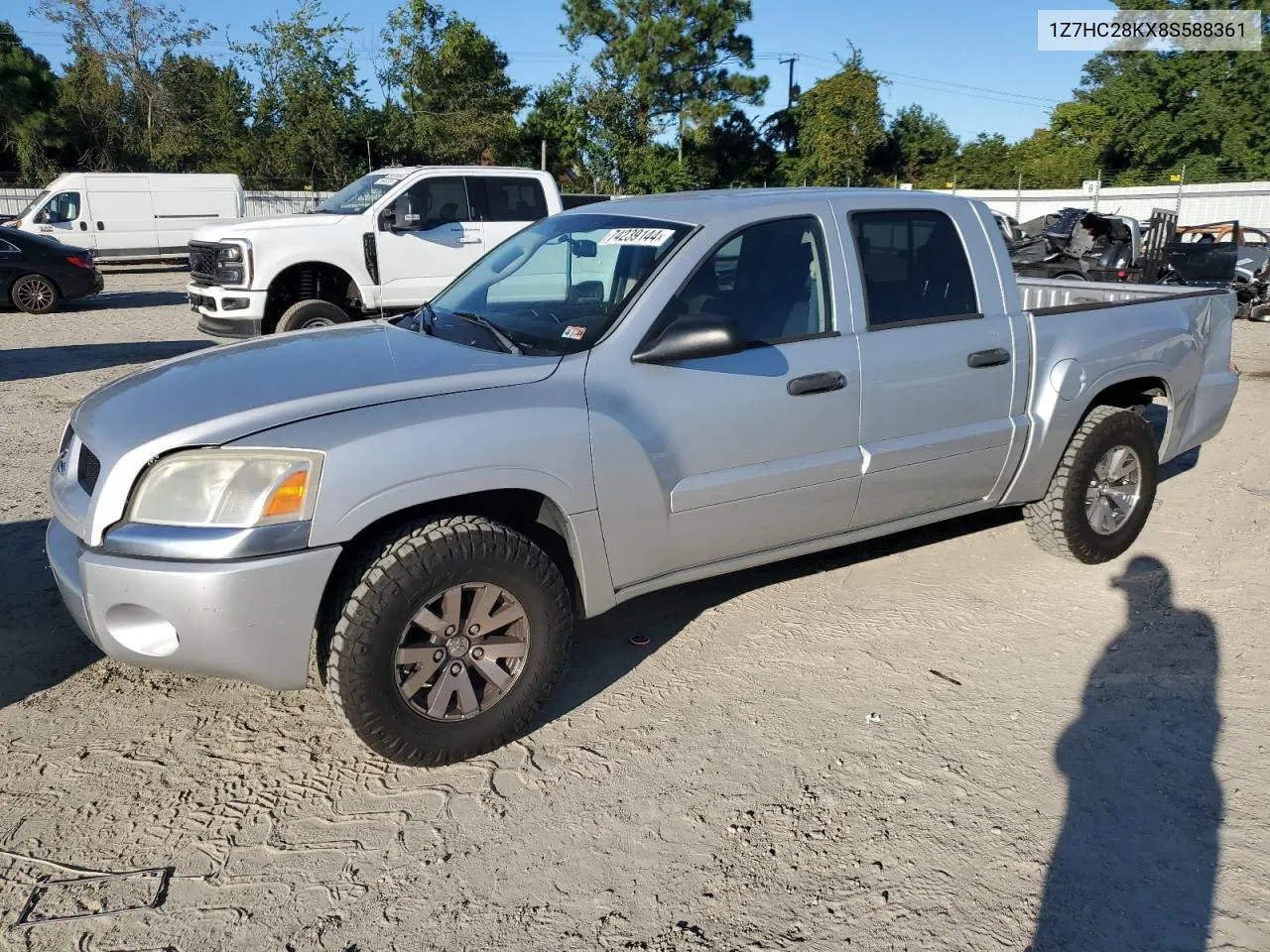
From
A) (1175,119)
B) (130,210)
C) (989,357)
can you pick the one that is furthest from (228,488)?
(1175,119)

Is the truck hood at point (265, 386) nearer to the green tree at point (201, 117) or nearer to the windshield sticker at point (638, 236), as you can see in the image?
the windshield sticker at point (638, 236)

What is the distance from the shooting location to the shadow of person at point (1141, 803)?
2648 mm

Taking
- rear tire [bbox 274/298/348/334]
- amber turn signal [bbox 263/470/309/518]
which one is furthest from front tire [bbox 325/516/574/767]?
rear tire [bbox 274/298/348/334]

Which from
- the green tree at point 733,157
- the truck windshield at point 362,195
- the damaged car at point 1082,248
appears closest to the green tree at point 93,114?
the green tree at point 733,157

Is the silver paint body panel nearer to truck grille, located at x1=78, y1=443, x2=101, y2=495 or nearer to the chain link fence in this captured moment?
truck grille, located at x1=78, y1=443, x2=101, y2=495

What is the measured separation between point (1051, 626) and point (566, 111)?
139 feet

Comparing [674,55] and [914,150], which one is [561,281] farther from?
[914,150]

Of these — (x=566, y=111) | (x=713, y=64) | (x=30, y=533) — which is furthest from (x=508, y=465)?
(x=713, y=64)

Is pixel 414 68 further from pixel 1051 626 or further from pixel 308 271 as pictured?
pixel 1051 626

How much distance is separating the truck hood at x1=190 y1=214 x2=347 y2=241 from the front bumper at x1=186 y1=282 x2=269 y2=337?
1.78 ft

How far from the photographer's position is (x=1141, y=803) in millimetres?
3146

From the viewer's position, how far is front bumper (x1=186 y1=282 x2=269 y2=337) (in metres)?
9.82

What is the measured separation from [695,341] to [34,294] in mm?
14614

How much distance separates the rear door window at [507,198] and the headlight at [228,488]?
9.32 meters
